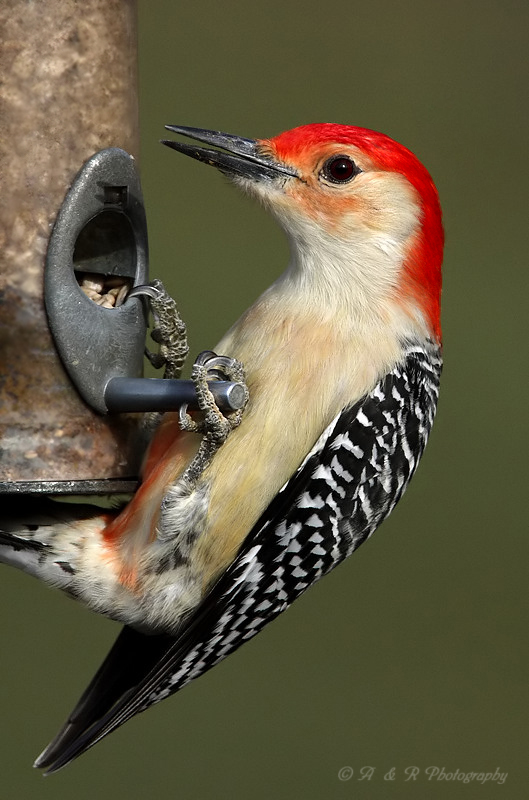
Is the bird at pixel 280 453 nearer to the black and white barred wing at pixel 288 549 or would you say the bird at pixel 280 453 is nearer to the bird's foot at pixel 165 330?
the black and white barred wing at pixel 288 549

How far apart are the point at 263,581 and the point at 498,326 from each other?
6.29m

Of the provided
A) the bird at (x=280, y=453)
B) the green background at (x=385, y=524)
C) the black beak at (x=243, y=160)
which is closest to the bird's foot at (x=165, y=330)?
the bird at (x=280, y=453)

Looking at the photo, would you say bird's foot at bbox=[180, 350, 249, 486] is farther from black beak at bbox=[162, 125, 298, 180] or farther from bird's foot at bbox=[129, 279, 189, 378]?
black beak at bbox=[162, 125, 298, 180]

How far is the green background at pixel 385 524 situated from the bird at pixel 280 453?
146 inches

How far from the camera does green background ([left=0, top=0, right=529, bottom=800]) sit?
311 inches

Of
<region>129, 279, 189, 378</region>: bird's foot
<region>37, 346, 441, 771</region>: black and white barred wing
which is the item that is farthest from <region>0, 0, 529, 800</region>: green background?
<region>129, 279, 189, 378</region>: bird's foot

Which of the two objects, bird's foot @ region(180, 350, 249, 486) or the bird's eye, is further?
the bird's eye

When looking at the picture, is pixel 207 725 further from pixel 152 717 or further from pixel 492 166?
pixel 492 166

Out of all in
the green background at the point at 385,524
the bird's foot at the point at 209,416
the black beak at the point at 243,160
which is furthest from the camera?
the green background at the point at 385,524

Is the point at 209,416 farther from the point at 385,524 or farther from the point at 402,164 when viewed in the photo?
the point at 385,524

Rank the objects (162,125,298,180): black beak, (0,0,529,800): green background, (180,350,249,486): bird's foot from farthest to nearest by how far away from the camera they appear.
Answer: (0,0,529,800): green background < (162,125,298,180): black beak < (180,350,249,486): bird's foot

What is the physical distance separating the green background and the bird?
12.2ft

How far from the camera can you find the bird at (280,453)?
3840 millimetres

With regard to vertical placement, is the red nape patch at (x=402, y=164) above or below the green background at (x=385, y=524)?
above
